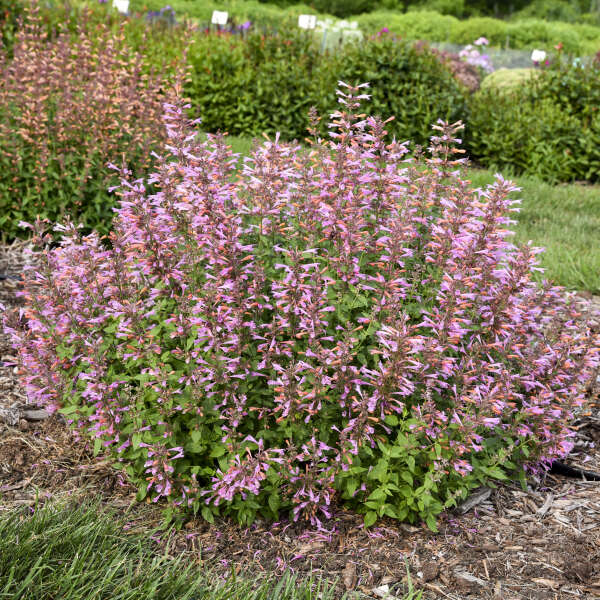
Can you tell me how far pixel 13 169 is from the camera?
18.5 ft

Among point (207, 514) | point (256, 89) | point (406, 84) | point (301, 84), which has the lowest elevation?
point (207, 514)

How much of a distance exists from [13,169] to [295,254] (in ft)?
13.3

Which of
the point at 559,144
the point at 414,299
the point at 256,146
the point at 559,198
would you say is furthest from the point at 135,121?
the point at 559,144

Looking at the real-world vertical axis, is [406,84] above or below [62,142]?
above

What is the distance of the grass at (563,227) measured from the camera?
20.0 feet

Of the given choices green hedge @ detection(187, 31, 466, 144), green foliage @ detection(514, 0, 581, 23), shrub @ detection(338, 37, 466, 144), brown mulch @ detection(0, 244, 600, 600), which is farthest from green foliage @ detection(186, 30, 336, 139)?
green foliage @ detection(514, 0, 581, 23)

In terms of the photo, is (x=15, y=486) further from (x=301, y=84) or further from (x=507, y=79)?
(x=507, y=79)

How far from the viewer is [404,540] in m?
3.01

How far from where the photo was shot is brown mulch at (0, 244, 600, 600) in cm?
278

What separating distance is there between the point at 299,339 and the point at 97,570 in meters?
1.29

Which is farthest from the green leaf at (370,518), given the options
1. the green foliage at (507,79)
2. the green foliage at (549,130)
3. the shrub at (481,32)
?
the shrub at (481,32)

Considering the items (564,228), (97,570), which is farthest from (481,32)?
(97,570)

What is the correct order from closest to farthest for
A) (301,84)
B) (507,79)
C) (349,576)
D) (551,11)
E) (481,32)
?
(349,576), (301,84), (507,79), (481,32), (551,11)

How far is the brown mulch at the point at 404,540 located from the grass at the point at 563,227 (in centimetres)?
273
